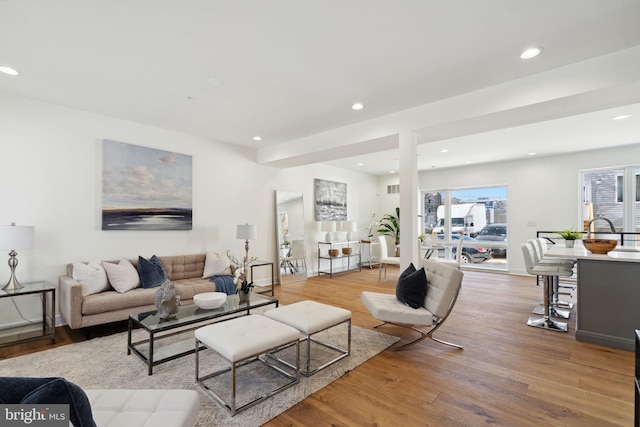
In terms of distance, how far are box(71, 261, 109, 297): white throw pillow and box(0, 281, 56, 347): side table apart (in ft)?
0.82

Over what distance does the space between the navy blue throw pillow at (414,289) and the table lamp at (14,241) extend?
397 centimetres

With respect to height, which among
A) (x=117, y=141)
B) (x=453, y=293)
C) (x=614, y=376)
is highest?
(x=117, y=141)

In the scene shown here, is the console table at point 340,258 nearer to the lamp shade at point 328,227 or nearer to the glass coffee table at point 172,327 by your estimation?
the lamp shade at point 328,227

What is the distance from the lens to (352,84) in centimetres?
320

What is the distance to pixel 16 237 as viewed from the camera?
308cm

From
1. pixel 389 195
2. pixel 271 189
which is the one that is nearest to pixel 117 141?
pixel 271 189

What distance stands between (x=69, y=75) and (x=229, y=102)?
1.54m

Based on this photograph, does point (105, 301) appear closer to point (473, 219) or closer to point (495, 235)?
point (473, 219)

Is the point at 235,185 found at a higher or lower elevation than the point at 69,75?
lower

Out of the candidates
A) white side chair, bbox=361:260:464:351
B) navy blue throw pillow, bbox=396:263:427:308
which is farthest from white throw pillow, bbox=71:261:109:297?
navy blue throw pillow, bbox=396:263:427:308

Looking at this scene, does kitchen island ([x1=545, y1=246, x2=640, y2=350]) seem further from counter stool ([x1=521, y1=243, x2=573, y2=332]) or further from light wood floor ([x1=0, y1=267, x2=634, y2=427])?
counter stool ([x1=521, y1=243, x2=573, y2=332])

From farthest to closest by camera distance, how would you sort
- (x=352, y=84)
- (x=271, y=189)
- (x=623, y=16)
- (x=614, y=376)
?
(x=271, y=189)
(x=352, y=84)
(x=614, y=376)
(x=623, y=16)

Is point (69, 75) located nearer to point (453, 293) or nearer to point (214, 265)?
point (214, 265)

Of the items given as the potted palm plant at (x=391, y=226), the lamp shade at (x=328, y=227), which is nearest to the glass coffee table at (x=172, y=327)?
the lamp shade at (x=328, y=227)
